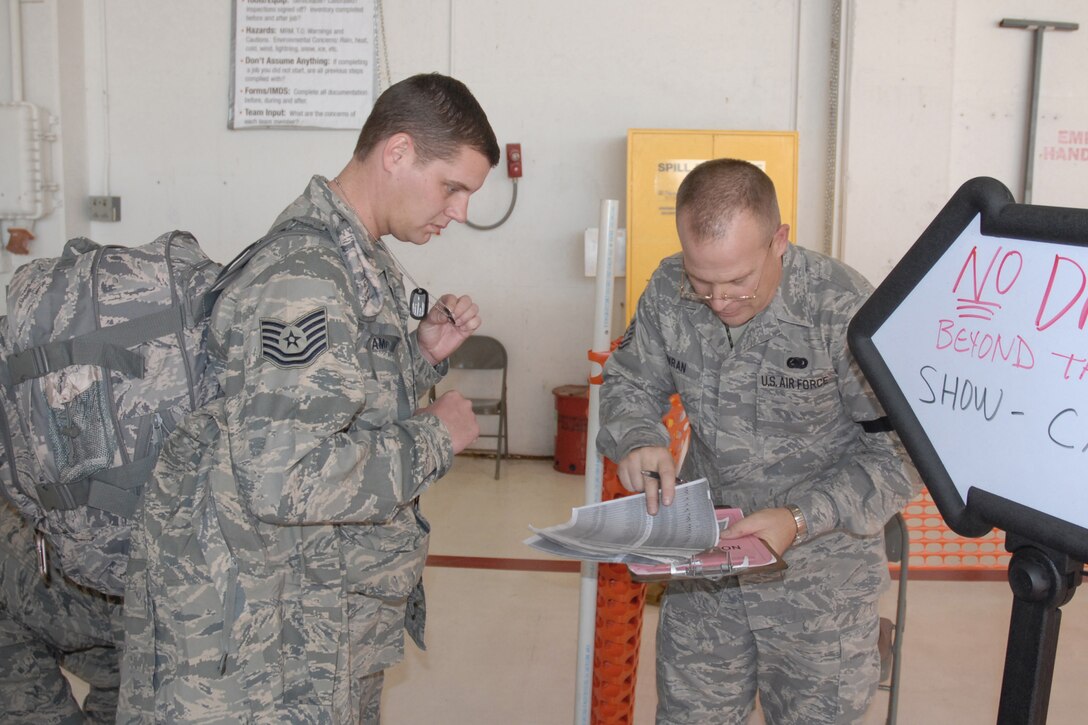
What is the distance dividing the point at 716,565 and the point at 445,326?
2.63 ft

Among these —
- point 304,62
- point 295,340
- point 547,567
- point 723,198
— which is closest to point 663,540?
point 723,198

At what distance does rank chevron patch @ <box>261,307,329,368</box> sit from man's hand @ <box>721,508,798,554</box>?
82 centimetres

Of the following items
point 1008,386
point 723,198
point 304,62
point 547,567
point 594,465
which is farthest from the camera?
point 304,62

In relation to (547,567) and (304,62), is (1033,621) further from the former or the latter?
(304,62)

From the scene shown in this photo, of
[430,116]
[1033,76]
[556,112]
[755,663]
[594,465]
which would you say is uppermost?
[1033,76]

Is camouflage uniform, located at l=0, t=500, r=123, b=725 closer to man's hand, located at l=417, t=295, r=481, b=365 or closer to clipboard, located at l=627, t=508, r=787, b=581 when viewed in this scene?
man's hand, located at l=417, t=295, r=481, b=365

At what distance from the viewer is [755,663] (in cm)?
197

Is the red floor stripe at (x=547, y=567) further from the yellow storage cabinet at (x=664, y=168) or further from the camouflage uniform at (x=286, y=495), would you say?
the camouflage uniform at (x=286, y=495)

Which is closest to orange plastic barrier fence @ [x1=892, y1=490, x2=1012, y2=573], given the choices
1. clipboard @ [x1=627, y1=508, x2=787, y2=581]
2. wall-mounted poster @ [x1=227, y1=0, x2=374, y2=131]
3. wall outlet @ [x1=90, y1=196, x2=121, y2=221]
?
clipboard @ [x1=627, y1=508, x2=787, y2=581]

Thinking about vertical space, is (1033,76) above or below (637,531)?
above

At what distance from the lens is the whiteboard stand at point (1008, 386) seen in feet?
2.76

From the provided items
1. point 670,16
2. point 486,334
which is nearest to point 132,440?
point 486,334

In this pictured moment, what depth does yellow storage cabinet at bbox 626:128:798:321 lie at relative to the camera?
5199mm

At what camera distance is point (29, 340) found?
61.2 inches
